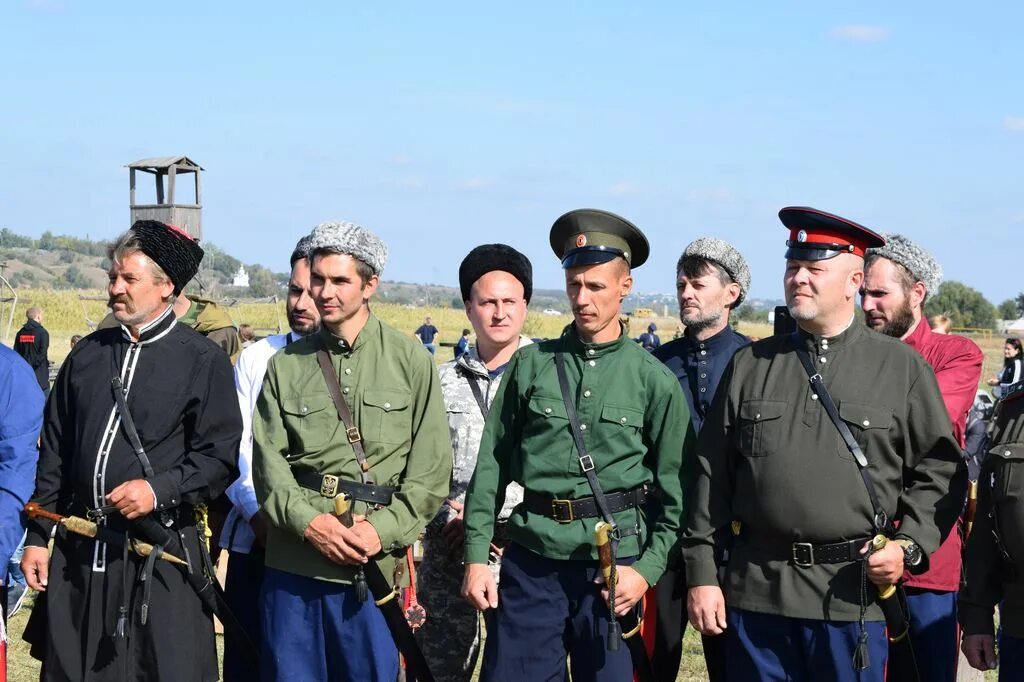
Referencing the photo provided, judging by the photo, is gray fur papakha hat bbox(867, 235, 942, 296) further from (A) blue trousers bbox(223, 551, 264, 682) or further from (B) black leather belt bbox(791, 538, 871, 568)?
(A) blue trousers bbox(223, 551, 264, 682)

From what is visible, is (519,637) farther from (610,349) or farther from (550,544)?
(610,349)

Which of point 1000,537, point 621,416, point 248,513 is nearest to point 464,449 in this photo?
point 248,513

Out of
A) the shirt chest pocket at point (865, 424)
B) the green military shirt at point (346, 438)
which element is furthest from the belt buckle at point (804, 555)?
the green military shirt at point (346, 438)

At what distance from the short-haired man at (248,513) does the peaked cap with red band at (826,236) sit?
2.04m

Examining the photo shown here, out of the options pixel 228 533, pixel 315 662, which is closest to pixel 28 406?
pixel 228 533

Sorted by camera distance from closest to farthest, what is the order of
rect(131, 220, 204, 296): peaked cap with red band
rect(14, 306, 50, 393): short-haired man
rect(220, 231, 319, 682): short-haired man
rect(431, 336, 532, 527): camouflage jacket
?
rect(131, 220, 204, 296): peaked cap with red band → rect(220, 231, 319, 682): short-haired man → rect(431, 336, 532, 527): camouflage jacket → rect(14, 306, 50, 393): short-haired man

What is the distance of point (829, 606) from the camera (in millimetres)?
3797

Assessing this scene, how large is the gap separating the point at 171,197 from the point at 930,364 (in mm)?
21688

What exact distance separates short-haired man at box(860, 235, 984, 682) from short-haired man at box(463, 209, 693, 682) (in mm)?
1044

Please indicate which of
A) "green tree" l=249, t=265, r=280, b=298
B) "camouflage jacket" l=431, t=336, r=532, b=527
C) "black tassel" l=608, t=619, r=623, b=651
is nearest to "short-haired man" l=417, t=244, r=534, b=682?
"camouflage jacket" l=431, t=336, r=532, b=527

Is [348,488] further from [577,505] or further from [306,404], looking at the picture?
[577,505]

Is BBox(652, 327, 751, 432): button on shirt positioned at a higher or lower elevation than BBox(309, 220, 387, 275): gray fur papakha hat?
lower

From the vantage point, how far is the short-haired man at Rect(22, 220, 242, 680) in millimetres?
4414

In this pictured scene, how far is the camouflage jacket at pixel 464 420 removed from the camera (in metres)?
5.08
